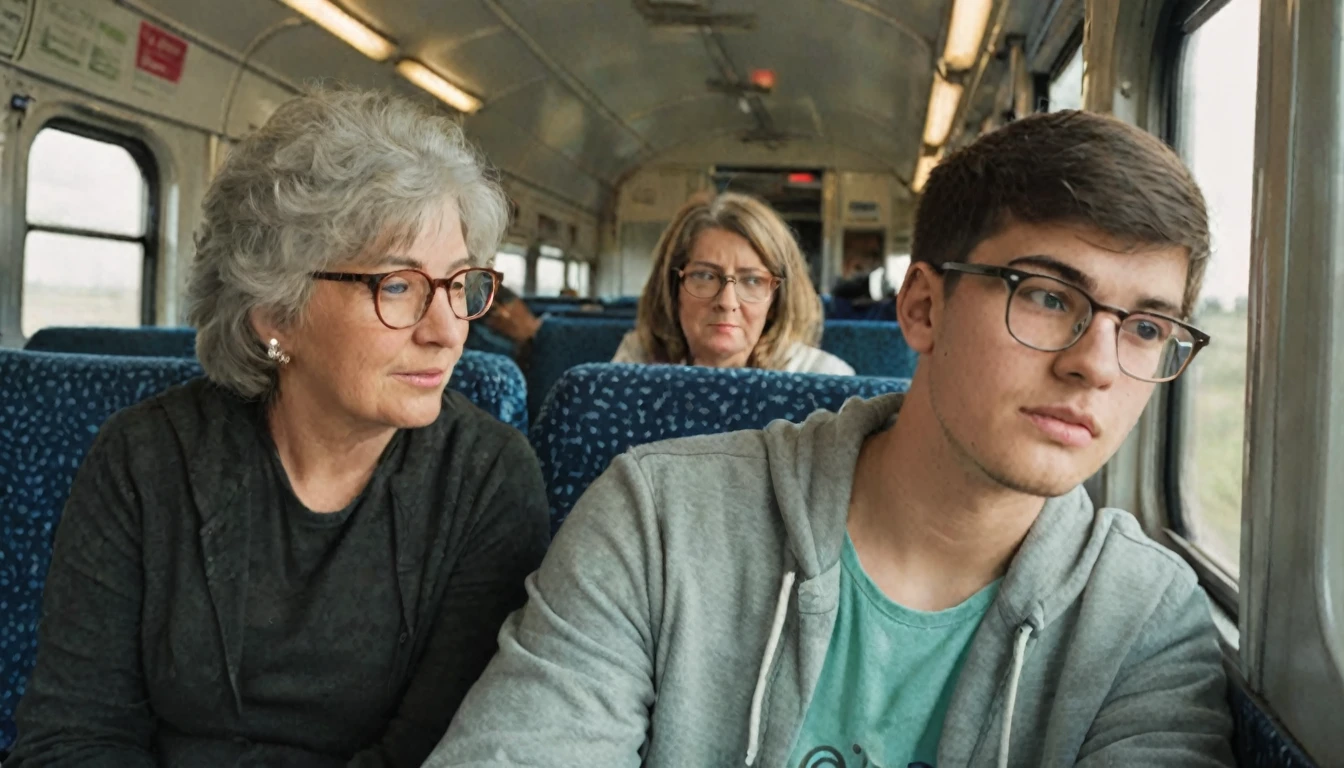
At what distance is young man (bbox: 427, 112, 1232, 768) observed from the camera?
3.53ft

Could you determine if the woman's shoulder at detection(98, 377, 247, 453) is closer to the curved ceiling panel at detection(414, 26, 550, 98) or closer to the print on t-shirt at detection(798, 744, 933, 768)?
the print on t-shirt at detection(798, 744, 933, 768)

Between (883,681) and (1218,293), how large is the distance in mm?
1123

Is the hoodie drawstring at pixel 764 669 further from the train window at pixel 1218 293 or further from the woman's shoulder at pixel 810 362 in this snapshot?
the woman's shoulder at pixel 810 362

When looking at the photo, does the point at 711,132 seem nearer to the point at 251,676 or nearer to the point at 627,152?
the point at 627,152

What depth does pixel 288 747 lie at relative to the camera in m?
1.47

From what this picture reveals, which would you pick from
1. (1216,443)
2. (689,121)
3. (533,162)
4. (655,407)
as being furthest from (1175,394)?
(689,121)

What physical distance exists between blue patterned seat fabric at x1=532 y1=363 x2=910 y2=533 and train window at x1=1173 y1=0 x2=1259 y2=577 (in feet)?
1.94

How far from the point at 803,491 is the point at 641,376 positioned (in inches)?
20.0

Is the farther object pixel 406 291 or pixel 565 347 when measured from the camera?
pixel 565 347

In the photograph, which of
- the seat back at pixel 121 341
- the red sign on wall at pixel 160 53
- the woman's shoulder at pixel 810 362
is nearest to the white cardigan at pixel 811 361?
the woman's shoulder at pixel 810 362

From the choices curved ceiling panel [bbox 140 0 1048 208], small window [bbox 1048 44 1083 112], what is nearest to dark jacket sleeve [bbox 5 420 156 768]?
small window [bbox 1048 44 1083 112]

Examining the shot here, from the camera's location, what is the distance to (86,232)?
4.77 m

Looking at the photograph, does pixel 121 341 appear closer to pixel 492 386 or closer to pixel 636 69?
pixel 492 386

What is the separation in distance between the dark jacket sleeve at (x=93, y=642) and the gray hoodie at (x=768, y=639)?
547 mm
